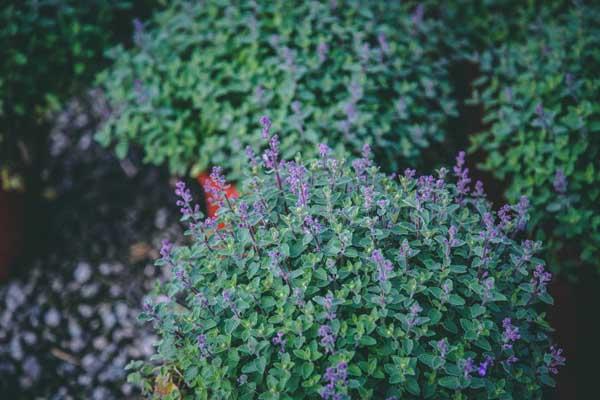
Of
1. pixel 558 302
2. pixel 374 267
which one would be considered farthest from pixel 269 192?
pixel 558 302

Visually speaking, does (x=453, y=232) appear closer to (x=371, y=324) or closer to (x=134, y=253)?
(x=371, y=324)

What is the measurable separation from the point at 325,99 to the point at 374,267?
130 centimetres

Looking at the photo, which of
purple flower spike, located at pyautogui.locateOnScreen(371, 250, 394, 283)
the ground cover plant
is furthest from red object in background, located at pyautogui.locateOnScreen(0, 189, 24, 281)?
purple flower spike, located at pyautogui.locateOnScreen(371, 250, 394, 283)

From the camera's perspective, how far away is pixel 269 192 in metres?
2.02

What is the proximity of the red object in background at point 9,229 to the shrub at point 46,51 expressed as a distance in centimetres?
15

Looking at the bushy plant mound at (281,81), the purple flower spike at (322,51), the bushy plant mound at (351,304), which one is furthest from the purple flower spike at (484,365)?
the purple flower spike at (322,51)

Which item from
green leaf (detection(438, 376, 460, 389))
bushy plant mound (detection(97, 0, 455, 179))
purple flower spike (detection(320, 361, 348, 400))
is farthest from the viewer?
bushy plant mound (detection(97, 0, 455, 179))

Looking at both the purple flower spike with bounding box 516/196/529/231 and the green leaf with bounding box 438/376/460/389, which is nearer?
the green leaf with bounding box 438/376/460/389

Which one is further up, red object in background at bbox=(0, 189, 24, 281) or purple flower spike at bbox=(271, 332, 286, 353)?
purple flower spike at bbox=(271, 332, 286, 353)

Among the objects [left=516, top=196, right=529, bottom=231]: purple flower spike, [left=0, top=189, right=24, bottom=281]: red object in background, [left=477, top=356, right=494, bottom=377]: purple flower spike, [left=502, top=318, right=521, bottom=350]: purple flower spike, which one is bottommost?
[left=0, top=189, right=24, bottom=281]: red object in background

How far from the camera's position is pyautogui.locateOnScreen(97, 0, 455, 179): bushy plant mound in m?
2.78

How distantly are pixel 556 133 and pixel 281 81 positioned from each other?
1406mm

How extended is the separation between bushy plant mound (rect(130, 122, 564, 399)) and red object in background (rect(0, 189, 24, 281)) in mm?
2031

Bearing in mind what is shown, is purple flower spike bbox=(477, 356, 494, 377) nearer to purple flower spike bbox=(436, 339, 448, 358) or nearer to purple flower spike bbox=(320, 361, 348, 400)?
purple flower spike bbox=(436, 339, 448, 358)
